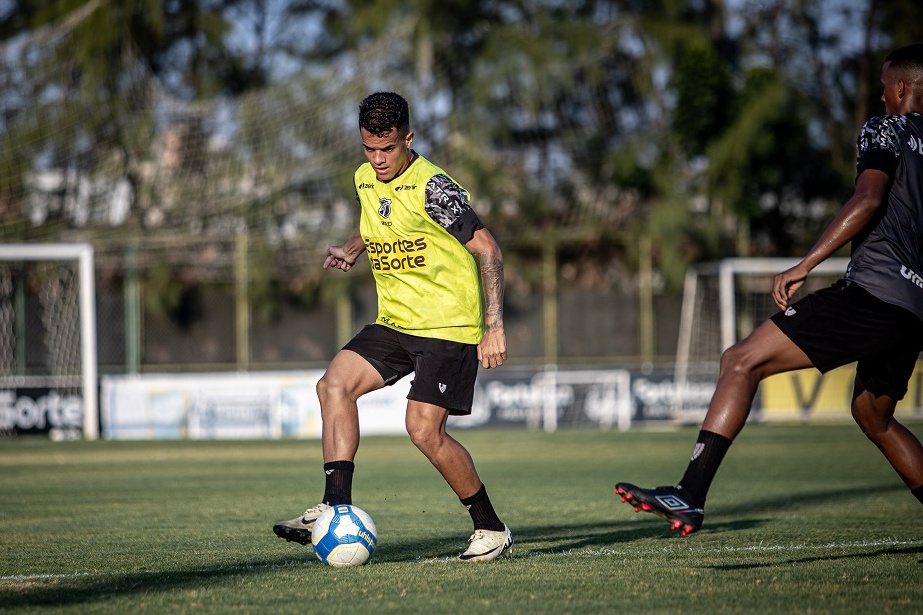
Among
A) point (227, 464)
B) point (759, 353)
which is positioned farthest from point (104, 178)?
point (759, 353)

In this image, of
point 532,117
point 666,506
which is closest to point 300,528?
point 666,506

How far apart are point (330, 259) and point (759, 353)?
2.45m

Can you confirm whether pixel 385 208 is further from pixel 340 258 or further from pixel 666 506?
pixel 666 506

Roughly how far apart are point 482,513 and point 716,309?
21.3 metres

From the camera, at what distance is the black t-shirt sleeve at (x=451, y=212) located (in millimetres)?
6070

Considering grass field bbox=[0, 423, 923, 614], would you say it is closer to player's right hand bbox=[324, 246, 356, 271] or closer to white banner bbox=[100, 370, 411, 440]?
player's right hand bbox=[324, 246, 356, 271]

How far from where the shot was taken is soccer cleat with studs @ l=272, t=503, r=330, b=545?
602 cm

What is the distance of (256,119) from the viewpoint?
81.5ft

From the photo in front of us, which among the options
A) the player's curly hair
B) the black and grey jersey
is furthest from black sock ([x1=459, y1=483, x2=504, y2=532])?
the black and grey jersey

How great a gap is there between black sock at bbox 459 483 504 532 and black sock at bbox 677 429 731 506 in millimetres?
1095

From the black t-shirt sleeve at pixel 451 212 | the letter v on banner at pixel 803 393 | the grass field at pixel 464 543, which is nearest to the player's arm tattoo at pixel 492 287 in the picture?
Result: the black t-shirt sleeve at pixel 451 212

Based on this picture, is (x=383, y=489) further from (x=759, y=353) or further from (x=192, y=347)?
(x=192, y=347)

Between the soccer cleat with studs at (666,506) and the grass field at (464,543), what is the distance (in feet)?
0.85

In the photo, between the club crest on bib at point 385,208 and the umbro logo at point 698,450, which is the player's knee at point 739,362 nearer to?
the umbro logo at point 698,450
